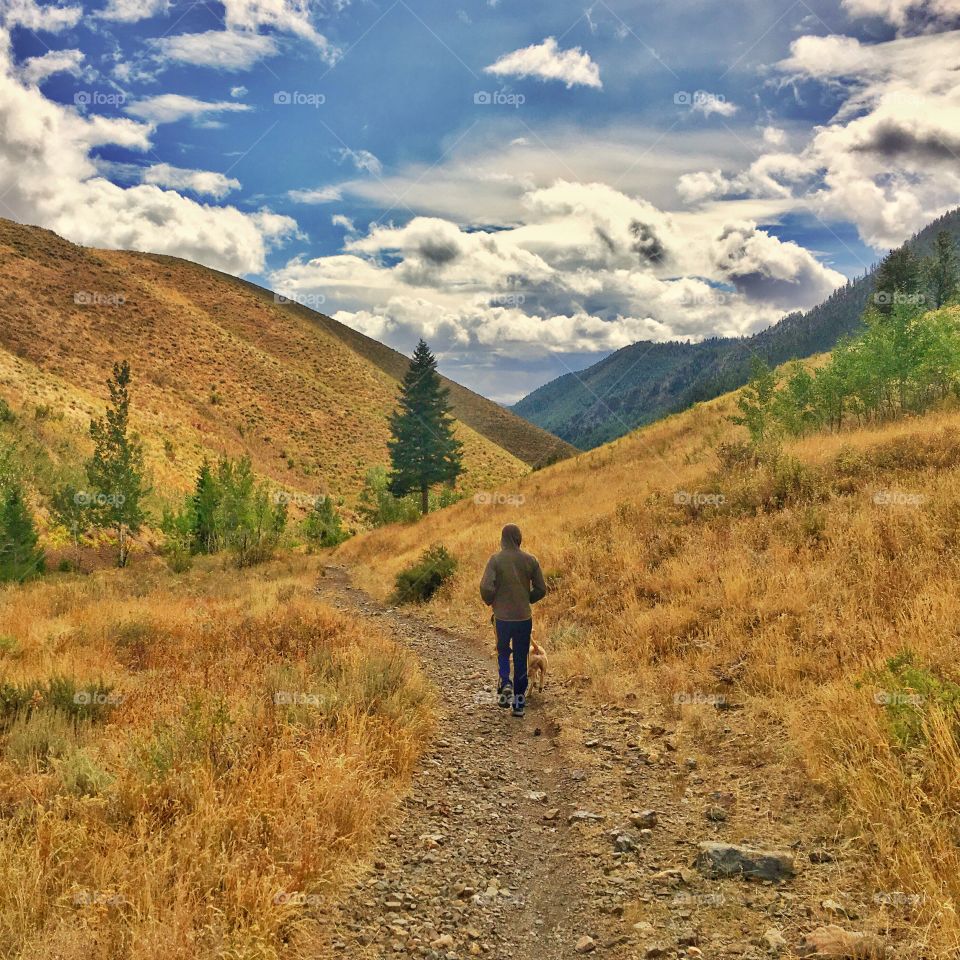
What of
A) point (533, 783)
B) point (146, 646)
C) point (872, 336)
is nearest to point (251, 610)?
point (146, 646)

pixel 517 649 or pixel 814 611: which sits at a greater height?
pixel 814 611

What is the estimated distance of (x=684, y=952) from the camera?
11.9 feet

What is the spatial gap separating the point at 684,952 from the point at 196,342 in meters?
103

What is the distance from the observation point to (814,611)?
7.80 metres

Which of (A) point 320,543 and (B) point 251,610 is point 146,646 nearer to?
(B) point 251,610
